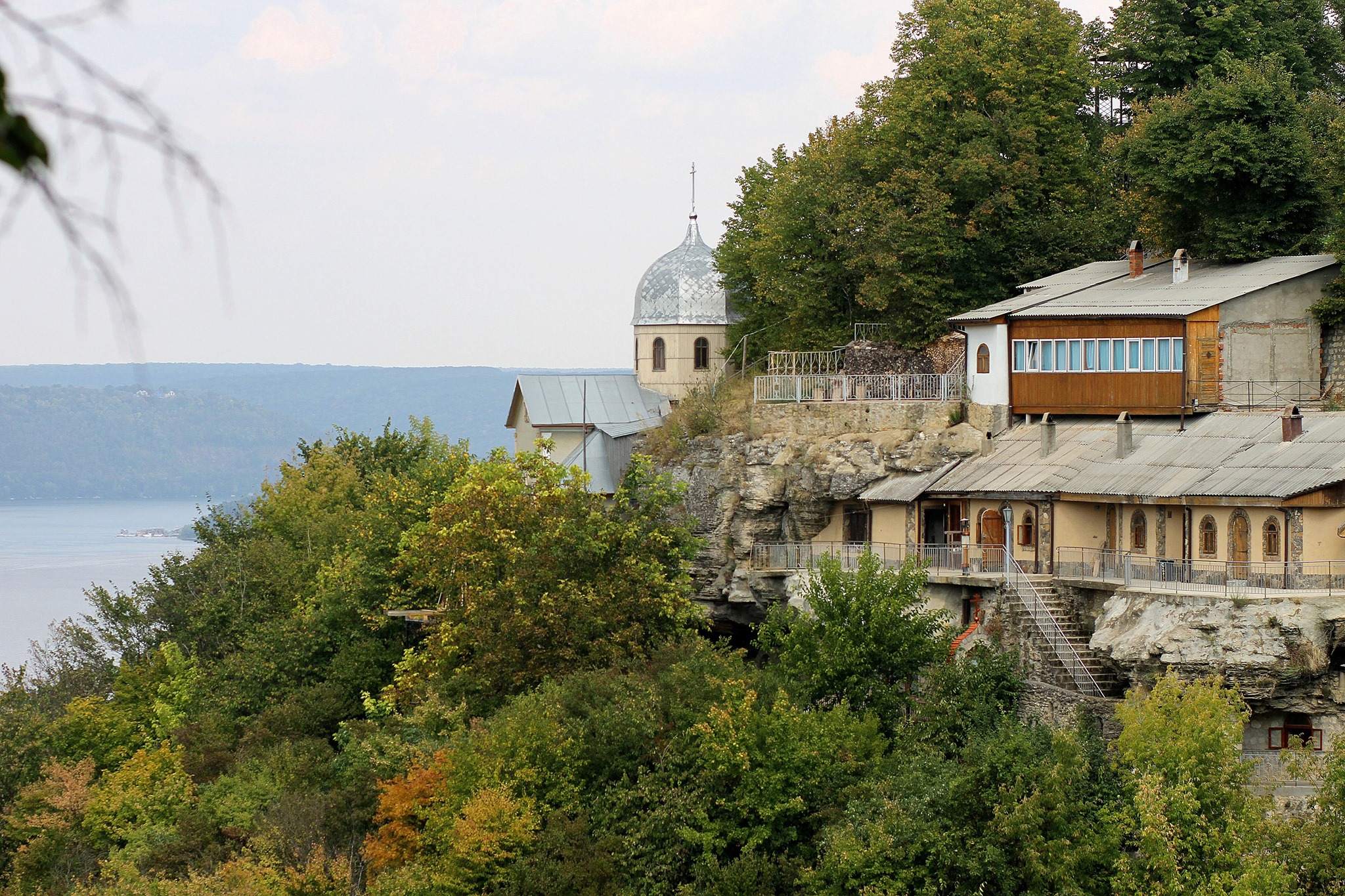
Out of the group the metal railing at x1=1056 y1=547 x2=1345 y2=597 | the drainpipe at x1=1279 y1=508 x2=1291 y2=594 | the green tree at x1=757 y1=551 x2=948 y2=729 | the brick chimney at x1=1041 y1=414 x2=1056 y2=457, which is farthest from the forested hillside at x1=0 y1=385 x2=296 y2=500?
the drainpipe at x1=1279 y1=508 x2=1291 y2=594

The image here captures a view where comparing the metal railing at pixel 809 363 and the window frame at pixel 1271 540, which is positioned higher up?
the metal railing at pixel 809 363

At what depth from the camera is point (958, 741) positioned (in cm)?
3484

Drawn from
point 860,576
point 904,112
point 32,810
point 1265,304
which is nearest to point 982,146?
point 904,112

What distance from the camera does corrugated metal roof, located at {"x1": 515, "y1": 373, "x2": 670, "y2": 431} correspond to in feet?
215

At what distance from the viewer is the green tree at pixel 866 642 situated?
123 ft

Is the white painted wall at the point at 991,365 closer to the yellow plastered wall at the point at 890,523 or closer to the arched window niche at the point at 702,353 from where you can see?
the yellow plastered wall at the point at 890,523

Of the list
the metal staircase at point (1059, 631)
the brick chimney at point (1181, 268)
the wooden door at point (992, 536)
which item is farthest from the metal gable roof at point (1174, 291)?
the metal staircase at point (1059, 631)

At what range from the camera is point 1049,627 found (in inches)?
1431

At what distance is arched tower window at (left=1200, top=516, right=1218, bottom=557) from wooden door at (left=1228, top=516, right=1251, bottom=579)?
461mm

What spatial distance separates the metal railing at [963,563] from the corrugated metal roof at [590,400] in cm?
1816

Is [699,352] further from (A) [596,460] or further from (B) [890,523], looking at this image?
(B) [890,523]

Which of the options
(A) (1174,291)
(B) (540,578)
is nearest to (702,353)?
(B) (540,578)

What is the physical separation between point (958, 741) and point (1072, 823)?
589cm

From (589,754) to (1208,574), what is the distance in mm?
14893
